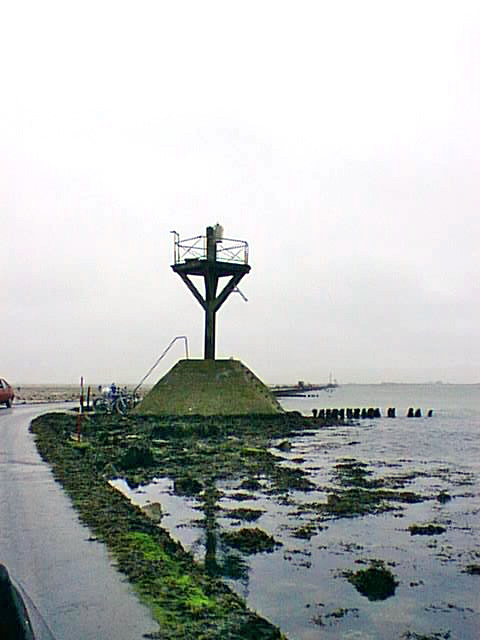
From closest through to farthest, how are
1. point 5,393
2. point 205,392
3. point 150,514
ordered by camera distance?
point 150,514 < point 205,392 < point 5,393

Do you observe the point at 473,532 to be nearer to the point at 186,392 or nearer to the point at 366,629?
the point at 366,629

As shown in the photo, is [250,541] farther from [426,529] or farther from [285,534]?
[426,529]

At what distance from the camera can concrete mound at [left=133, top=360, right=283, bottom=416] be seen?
1704 inches

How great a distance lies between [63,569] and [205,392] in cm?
3482

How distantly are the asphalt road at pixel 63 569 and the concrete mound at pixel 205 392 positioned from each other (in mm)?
28224

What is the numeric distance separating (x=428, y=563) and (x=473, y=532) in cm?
302

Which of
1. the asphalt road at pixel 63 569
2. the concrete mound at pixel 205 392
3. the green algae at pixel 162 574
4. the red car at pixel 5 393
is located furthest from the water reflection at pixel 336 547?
the red car at pixel 5 393

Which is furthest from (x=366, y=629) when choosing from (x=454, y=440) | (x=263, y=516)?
(x=454, y=440)

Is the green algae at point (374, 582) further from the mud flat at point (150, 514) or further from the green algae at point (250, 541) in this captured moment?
the mud flat at point (150, 514)

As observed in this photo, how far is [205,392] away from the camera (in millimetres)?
43562

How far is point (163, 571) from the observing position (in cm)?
900

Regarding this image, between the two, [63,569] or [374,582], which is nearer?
[63,569]

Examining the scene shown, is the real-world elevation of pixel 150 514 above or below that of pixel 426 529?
above

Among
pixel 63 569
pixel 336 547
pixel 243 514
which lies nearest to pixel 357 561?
pixel 336 547
